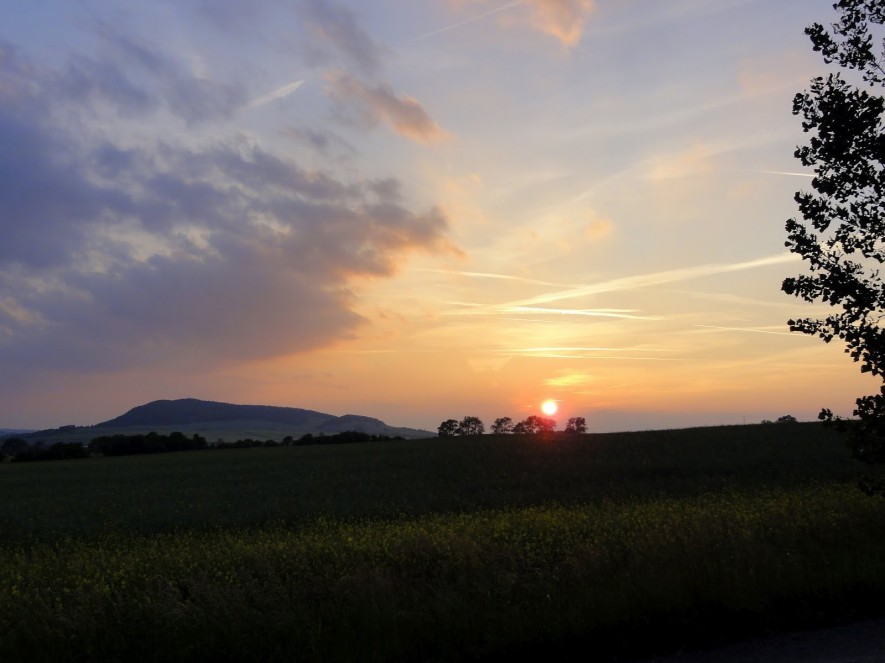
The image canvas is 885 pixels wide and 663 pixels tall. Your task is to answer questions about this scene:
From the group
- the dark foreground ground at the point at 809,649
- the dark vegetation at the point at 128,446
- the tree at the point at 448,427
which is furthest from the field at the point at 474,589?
the tree at the point at 448,427

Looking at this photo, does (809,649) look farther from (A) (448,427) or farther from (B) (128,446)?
(A) (448,427)

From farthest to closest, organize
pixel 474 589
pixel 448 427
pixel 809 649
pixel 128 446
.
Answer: pixel 448 427
pixel 128 446
pixel 474 589
pixel 809 649

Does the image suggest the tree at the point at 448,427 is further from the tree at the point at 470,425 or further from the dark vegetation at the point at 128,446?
the dark vegetation at the point at 128,446

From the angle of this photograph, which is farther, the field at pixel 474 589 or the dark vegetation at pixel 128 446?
the dark vegetation at pixel 128 446

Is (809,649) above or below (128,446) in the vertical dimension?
below

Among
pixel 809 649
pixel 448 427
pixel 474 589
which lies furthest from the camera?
pixel 448 427

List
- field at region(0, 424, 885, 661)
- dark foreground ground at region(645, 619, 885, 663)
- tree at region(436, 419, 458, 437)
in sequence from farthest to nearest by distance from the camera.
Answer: tree at region(436, 419, 458, 437) < field at region(0, 424, 885, 661) < dark foreground ground at region(645, 619, 885, 663)

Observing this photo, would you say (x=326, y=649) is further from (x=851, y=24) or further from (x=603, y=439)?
(x=603, y=439)

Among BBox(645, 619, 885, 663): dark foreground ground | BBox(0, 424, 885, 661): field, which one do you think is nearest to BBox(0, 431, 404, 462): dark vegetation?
BBox(0, 424, 885, 661): field

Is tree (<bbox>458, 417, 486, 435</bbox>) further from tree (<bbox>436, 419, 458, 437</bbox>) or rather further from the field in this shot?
the field

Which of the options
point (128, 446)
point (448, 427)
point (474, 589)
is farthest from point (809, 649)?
point (448, 427)

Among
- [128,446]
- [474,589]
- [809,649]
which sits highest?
[128,446]

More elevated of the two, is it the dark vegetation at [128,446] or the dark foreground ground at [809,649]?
the dark vegetation at [128,446]

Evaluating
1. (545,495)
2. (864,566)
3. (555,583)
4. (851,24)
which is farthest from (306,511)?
(851,24)
